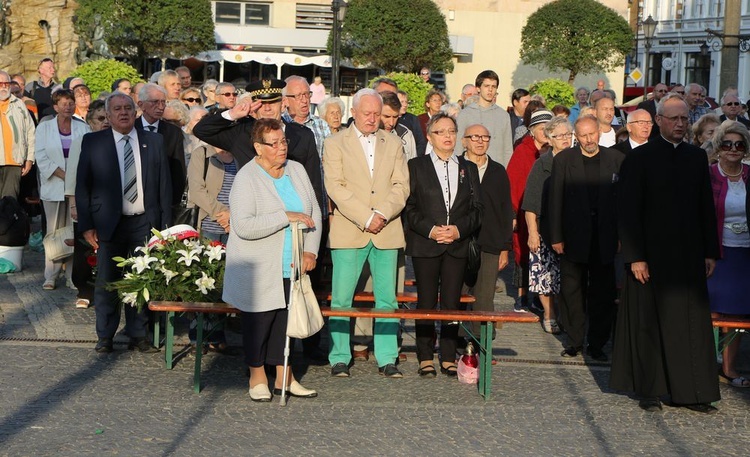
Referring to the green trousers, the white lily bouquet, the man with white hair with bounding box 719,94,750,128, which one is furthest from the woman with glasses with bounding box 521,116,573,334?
the man with white hair with bounding box 719,94,750,128

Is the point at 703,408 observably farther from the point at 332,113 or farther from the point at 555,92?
the point at 555,92

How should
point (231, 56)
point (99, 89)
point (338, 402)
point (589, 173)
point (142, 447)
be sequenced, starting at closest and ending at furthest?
point (142, 447), point (338, 402), point (589, 173), point (99, 89), point (231, 56)

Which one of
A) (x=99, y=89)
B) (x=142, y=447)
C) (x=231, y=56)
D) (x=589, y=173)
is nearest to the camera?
(x=142, y=447)

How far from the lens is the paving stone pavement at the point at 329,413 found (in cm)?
773

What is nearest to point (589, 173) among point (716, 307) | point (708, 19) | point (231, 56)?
point (716, 307)

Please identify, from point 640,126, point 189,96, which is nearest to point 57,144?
point 189,96

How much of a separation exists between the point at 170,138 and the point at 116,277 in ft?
5.18

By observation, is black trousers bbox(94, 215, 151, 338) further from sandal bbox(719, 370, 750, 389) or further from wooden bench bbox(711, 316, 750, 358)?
sandal bbox(719, 370, 750, 389)

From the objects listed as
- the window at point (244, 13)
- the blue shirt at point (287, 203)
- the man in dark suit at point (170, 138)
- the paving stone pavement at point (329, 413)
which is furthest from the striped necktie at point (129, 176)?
the window at point (244, 13)

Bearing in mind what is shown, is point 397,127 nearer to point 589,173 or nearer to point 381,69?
point 589,173

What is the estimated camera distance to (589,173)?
35.9ft

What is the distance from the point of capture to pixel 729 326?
9.40m

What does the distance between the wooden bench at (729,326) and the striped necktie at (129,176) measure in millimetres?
4517

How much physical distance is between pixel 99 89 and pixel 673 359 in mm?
20378
